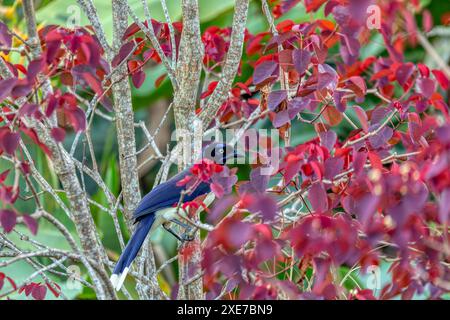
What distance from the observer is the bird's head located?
326 centimetres

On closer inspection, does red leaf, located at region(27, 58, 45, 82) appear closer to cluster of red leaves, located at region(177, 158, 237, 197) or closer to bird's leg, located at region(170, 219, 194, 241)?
cluster of red leaves, located at region(177, 158, 237, 197)

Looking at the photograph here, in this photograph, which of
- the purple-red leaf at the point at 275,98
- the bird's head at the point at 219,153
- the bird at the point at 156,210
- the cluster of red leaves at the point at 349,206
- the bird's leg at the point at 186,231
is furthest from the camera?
the bird's head at the point at 219,153

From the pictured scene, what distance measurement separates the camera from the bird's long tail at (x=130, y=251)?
8.52 feet

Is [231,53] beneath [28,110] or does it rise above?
above

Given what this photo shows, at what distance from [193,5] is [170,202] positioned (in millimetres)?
974

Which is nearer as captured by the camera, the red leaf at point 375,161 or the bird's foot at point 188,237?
the red leaf at point 375,161

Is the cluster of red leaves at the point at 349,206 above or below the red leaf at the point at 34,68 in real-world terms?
below

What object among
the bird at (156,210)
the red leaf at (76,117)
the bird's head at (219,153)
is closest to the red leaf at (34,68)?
the red leaf at (76,117)

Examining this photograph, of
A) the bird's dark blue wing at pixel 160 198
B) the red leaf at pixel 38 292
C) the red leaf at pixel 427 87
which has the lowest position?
the red leaf at pixel 38 292

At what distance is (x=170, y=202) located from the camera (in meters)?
3.10

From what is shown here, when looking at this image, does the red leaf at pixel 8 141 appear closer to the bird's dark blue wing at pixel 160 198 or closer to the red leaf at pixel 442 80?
the bird's dark blue wing at pixel 160 198

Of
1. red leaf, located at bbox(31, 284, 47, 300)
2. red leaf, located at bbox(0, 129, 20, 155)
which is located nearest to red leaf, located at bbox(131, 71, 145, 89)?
red leaf, located at bbox(31, 284, 47, 300)
